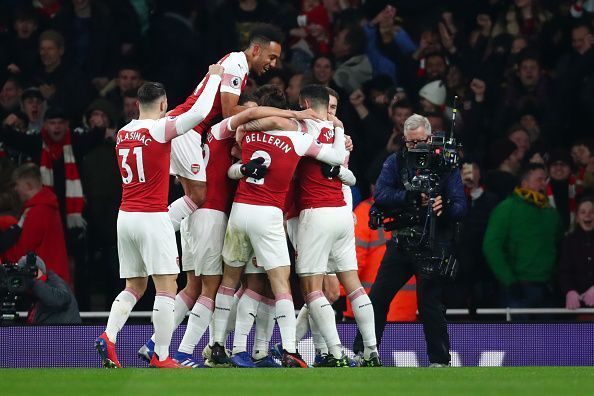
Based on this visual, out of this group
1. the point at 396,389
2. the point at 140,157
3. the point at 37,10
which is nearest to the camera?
the point at 396,389

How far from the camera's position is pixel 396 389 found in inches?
395

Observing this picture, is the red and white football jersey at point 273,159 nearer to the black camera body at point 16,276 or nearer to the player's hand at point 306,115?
the player's hand at point 306,115

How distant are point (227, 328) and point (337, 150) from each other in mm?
1929

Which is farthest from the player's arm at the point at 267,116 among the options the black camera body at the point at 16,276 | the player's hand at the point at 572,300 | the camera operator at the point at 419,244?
the player's hand at the point at 572,300

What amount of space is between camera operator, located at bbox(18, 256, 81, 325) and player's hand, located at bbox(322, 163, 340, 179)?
10.4ft

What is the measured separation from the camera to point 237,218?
12648mm

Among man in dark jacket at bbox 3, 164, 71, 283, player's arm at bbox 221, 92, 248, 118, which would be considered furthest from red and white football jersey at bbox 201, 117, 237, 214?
man in dark jacket at bbox 3, 164, 71, 283

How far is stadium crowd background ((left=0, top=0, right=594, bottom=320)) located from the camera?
16.3 metres

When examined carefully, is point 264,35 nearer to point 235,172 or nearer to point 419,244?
point 235,172

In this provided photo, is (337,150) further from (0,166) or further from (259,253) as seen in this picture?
(0,166)

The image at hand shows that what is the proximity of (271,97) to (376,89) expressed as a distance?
16.5ft

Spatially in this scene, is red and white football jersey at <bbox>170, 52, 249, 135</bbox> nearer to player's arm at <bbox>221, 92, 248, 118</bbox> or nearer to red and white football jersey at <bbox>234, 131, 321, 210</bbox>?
player's arm at <bbox>221, 92, 248, 118</bbox>

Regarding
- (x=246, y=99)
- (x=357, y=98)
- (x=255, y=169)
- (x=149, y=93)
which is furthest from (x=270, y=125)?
(x=357, y=98)

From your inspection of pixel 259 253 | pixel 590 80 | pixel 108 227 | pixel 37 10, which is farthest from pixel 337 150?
pixel 37 10
